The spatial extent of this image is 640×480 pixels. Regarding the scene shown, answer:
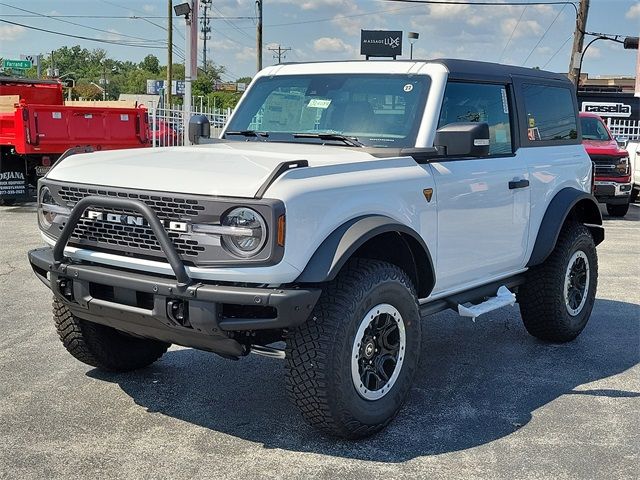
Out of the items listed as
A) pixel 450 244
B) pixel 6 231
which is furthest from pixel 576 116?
pixel 6 231

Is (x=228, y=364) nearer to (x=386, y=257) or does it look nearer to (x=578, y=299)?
(x=386, y=257)

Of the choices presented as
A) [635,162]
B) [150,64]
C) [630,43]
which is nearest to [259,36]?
[630,43]

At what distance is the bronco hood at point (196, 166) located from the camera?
3.69m

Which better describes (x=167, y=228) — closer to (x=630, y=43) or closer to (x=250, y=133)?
(x=250, y=133)

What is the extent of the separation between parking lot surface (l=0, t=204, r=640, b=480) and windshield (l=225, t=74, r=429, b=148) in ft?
5.13

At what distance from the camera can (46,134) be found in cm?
1314

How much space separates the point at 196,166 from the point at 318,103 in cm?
147

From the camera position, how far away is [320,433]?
13.8 feet

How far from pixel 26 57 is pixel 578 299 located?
5593 cm

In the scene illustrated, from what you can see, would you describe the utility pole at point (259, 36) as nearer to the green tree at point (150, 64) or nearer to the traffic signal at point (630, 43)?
the traffic signal at point (630, 43)

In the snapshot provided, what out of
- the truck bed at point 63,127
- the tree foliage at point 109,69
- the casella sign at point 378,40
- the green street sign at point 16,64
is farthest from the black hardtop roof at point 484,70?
the tree foliage at point 109,69

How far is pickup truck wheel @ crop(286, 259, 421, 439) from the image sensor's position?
150 inches

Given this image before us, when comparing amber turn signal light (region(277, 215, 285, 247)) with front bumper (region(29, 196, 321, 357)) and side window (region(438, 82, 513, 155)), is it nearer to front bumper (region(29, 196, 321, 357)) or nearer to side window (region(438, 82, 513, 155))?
front bumper (region(29, 196, 321, 357))

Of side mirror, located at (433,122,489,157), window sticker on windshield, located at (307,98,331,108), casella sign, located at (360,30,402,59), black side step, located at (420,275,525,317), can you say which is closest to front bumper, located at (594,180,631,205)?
black side step, located at (420,275,525,317)
